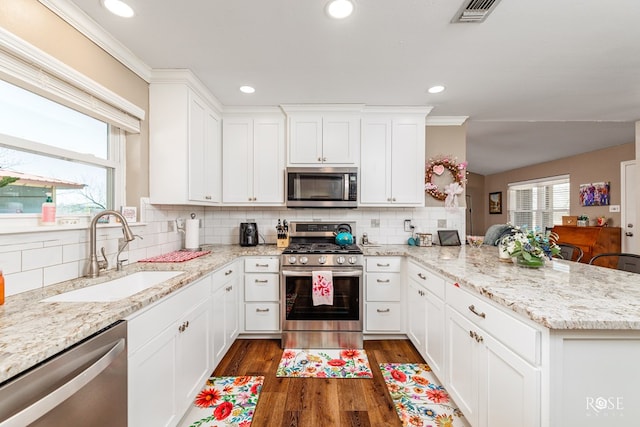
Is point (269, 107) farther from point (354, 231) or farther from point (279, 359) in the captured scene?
point (279, 359)

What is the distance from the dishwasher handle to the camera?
0.67 metres

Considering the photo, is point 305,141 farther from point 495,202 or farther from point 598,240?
point 495,202

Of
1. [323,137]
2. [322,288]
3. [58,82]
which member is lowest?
[322,288]

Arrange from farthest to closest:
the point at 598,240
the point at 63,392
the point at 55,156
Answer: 1. the point at 598,240
2. the point at 55,156
3. the point at 63,392

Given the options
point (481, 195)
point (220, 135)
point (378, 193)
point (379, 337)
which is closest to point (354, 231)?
point (378, 193)

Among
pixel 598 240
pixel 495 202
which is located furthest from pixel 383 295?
pixel 495 202

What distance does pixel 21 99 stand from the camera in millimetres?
1344

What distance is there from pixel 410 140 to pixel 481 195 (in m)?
6.60

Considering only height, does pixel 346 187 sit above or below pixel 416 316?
above

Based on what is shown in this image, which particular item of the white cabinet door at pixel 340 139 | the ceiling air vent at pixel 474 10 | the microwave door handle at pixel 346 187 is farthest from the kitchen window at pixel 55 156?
the ceiling air vent at pixel 474 10

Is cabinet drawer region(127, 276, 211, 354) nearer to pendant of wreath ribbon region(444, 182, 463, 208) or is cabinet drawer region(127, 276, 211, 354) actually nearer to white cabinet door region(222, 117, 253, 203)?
white cabinet door region(222, 117, 253, 203)

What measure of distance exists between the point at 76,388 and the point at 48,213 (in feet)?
3.45

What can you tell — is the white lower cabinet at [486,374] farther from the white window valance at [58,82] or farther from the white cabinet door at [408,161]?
the white window valance at [58,82]

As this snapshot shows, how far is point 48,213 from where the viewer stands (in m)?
1.41
